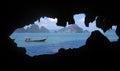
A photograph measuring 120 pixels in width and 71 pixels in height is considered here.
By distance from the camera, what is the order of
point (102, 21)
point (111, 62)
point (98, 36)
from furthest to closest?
point (102, 21) → point (98, 36) → point (111, 62)

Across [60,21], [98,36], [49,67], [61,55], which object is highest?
[60,21]

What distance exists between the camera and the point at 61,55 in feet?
49.7

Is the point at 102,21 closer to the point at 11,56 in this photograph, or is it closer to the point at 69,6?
the point at 69,6

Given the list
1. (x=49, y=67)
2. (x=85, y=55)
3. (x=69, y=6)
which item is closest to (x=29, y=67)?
(x=49, y=67)

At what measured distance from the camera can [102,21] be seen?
17.2 metres

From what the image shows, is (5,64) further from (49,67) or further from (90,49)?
(90,49)

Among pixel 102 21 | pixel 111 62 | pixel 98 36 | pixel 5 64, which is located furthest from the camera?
pixel 102 21

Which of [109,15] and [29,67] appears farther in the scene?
[109,15]

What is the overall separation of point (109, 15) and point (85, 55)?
363cm

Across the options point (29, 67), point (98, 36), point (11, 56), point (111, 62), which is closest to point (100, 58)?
point (111, 62)

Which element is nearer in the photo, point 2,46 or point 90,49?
point 2,46

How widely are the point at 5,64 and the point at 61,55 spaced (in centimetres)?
376

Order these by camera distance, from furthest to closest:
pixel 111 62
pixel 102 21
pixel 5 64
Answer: pixel 102 21, pixel 111 62, pixel 5 64

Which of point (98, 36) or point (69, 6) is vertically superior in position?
point (69, 6)
